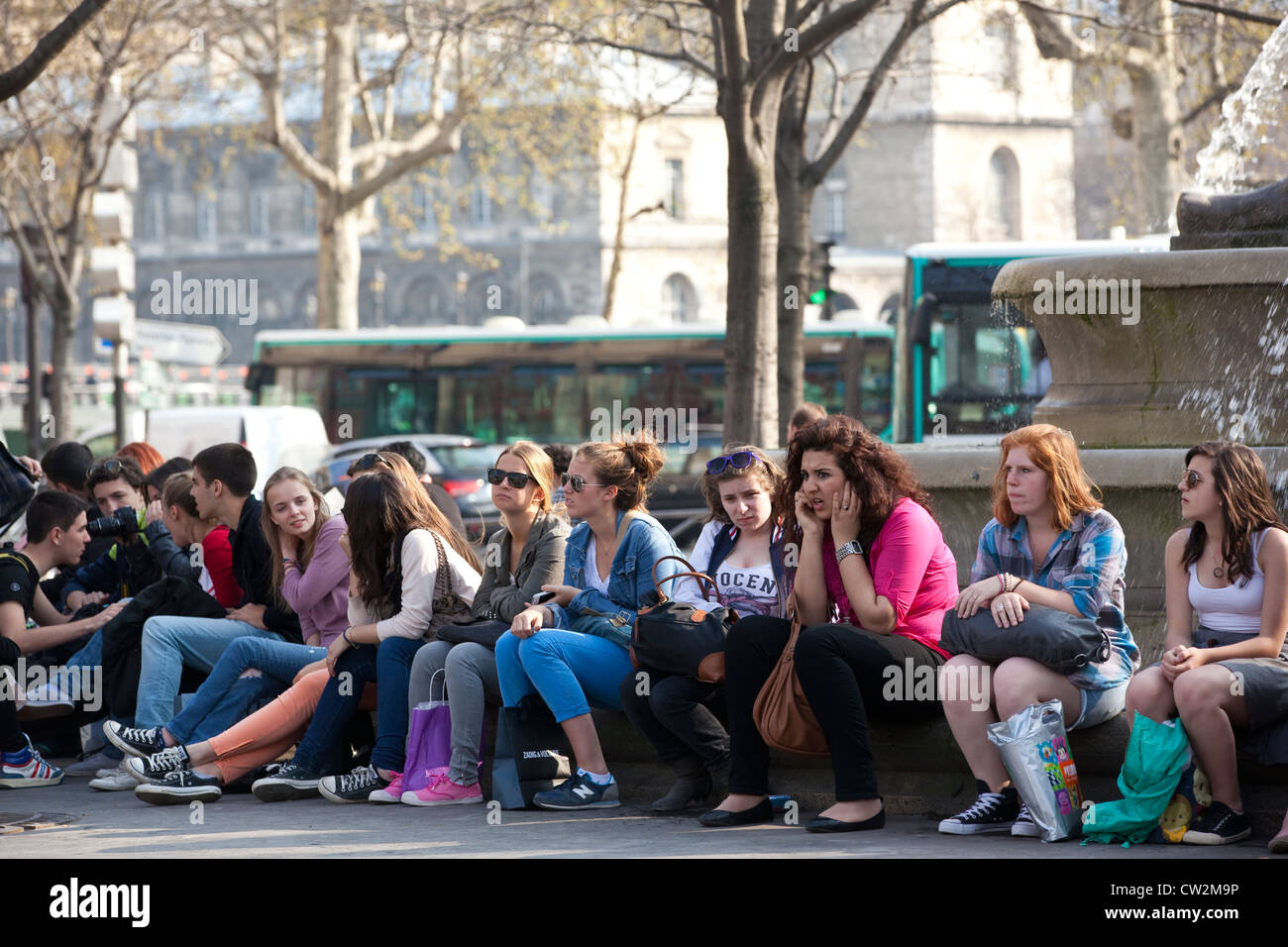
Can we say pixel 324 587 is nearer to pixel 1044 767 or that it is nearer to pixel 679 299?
pixel 1044 767

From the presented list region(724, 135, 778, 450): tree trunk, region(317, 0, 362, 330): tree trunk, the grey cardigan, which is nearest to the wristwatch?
the grey cardigan

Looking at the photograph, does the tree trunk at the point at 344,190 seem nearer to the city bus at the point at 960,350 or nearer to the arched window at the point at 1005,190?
the city bus at the point at 960,350

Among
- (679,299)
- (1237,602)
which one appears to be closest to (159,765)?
(1237,602)

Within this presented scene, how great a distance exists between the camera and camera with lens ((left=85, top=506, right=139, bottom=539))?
827cm

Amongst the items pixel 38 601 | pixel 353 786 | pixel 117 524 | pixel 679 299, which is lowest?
pixel 353 786

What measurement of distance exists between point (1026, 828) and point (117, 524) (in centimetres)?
480

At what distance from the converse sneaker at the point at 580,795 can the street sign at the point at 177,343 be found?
18899mm

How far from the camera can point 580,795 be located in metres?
6.46

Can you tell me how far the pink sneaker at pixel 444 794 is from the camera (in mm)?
6715

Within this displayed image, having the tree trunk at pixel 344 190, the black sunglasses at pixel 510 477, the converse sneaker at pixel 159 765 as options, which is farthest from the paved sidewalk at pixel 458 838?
the tree trunk at pixel 344 190
